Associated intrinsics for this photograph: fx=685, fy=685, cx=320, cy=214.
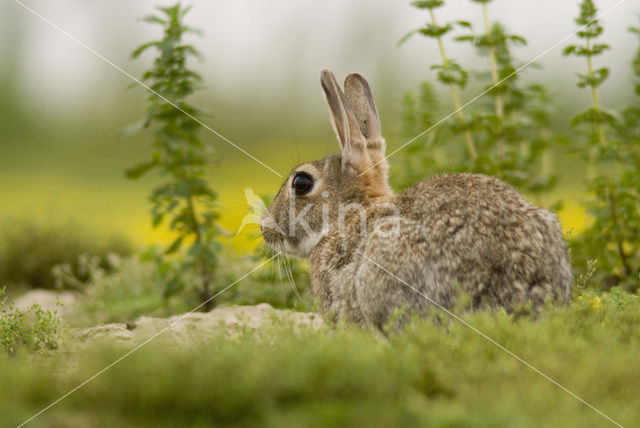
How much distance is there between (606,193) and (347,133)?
11.7 ft

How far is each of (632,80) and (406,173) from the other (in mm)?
3412

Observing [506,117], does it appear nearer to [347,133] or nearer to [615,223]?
[615,223]

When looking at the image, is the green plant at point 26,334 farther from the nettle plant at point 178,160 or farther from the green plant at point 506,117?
the green plant at point 506,117

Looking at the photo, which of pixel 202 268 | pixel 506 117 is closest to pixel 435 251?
pixel 202 268

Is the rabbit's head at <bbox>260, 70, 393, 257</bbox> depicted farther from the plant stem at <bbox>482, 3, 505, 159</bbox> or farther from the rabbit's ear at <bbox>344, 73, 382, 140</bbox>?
the plant stem at <bbox>482, 3, 505, 159</bbox>

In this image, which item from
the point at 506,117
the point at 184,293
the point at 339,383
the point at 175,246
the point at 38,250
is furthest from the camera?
the point at 38,250

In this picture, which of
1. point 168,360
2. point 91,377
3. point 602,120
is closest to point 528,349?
point 168,360

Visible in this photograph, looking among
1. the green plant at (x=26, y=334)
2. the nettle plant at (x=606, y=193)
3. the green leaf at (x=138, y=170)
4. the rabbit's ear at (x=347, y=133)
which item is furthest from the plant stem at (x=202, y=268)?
the nettle plant at (x=606, y=193)

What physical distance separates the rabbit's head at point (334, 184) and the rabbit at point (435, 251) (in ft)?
0.12

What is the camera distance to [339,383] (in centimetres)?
359

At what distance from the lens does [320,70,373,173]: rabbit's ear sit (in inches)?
264

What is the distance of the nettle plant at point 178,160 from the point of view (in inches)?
319

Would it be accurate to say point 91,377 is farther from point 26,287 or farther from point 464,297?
point 26,287

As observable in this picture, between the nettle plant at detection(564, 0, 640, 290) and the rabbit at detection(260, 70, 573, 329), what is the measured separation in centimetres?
258
